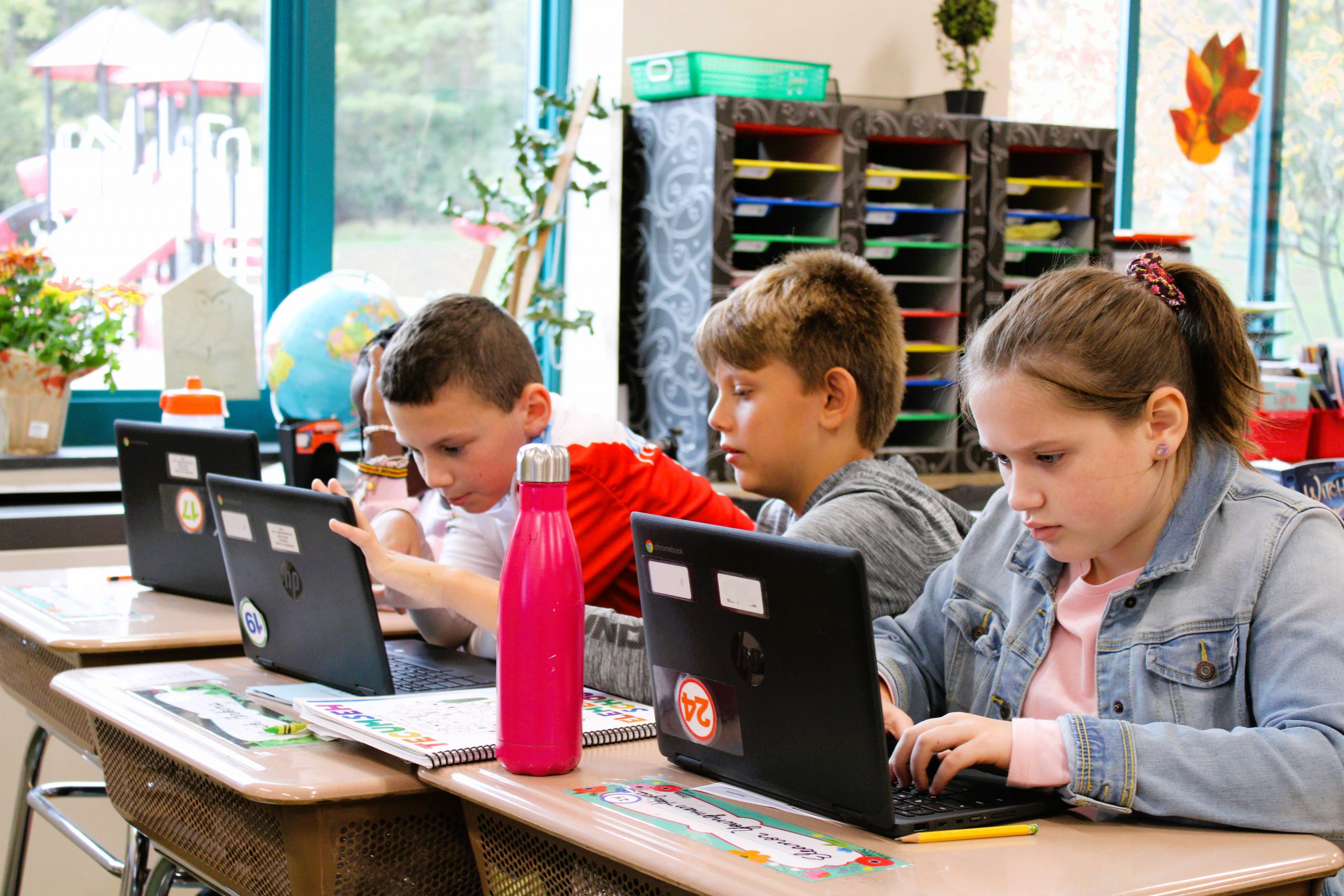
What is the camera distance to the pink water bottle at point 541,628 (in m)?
1.07

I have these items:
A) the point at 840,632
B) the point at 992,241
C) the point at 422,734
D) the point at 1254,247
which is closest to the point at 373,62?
the point at 992,241

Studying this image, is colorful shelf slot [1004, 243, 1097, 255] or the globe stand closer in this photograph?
the globe stand

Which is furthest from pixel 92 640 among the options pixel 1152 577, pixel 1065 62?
pixel 1065 62

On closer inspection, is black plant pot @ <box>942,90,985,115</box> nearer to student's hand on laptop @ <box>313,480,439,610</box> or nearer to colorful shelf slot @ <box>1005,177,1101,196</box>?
colorful shelf slot @ <box>1005,177,1101,196</box>

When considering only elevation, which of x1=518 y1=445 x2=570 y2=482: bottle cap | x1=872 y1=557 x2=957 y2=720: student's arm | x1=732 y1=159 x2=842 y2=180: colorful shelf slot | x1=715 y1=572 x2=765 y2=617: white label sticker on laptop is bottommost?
x1=872 y1=557 x2=957 y2=720: student's arm

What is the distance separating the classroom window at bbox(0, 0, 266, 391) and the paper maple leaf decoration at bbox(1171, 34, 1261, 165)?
3308mm

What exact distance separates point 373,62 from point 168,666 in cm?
239

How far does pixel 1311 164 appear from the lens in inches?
207

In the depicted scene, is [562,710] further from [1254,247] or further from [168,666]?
[1254,247]

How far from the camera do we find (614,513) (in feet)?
5.29

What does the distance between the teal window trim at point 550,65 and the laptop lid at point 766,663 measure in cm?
271

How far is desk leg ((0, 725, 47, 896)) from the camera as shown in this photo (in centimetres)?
214

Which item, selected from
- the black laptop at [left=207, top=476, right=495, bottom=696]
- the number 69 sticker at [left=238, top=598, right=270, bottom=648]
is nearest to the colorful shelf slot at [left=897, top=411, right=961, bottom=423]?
the black laptop at [left=207, top=476, right=495, bottom=696]

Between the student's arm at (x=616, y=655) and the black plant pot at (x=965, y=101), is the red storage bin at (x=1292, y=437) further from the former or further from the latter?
the student's arm at (x=616, y=655)
